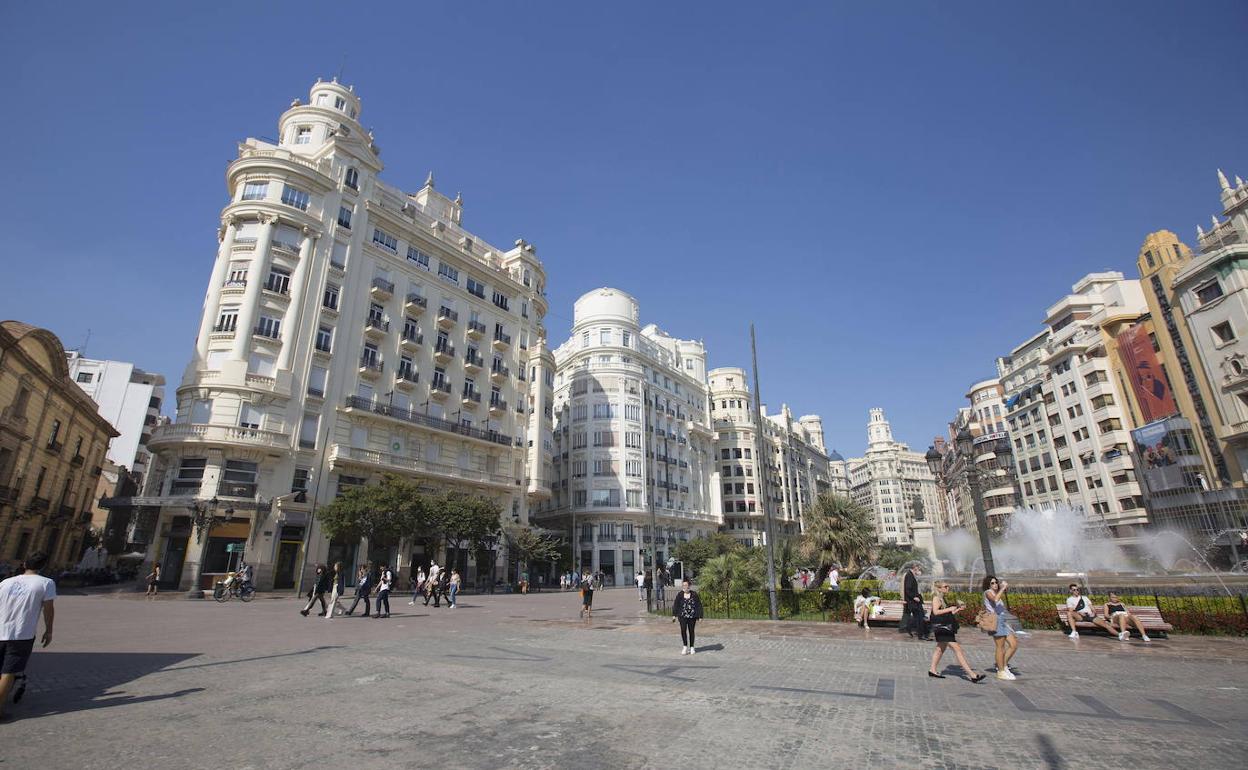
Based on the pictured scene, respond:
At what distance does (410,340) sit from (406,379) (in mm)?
3013

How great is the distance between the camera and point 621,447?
59.7 meters

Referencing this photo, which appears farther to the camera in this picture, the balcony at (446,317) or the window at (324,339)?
the balcony at (446,317)

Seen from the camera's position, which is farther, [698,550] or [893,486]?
[893,486]

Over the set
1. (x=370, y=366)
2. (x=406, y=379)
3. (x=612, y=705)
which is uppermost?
(x=370, y=366)

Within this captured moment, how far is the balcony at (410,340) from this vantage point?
135ft

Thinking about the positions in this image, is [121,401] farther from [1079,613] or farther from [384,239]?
[1079,613]

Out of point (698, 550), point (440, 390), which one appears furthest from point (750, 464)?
point (440, 390)

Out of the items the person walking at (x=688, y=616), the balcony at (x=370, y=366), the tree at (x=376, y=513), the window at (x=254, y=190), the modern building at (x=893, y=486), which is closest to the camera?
the person walking at (x=688, y=616)

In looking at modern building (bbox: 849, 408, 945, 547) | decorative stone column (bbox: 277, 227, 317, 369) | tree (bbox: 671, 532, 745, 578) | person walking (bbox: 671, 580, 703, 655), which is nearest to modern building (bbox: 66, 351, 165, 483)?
decorative stone column (bbox: 277, 227, 317, 369)

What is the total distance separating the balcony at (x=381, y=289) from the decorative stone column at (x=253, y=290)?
21.9ft

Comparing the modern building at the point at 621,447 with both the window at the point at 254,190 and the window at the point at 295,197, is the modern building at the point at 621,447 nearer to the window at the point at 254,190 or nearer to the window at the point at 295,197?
the window at the point at 295,197

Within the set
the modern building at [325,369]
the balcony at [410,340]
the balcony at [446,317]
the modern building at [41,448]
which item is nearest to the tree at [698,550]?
the modern building at [325,369]

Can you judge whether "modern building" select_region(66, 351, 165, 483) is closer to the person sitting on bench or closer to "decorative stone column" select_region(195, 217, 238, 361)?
"decorative stone column" select_region(195, 217, 238, 361)

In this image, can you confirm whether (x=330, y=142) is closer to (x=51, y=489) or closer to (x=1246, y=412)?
(x=51, y=489)
